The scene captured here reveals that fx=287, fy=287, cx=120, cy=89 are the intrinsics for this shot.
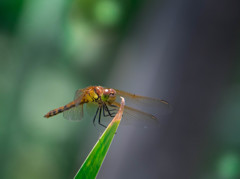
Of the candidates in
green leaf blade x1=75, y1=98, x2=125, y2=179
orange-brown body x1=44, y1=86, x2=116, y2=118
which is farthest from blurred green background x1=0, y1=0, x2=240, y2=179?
green leaf blade x1=75, y1=98, x2=125, y2=179

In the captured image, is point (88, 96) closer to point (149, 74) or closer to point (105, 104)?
point (105, 104)

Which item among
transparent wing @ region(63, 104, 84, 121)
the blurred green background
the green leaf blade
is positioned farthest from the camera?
the blurred green background

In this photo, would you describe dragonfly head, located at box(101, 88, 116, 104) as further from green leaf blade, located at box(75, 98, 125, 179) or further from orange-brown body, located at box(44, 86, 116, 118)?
green leaf blade, located at box(75, 98, 125, 179)

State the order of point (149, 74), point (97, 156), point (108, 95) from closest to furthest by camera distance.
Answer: point (97, 156) < point (108, 95) < point (149, 74)

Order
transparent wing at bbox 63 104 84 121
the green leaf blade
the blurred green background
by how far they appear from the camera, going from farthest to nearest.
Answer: the blurred green background, transparent wing at bbox 63 104 84 121, the green leaf blade

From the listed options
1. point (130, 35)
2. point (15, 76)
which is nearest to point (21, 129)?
point (15, 76)

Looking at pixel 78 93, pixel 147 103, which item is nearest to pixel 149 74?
pixel 147 103

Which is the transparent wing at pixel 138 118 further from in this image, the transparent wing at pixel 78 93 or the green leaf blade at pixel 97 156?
the green leaf blade at pixel 97 156
